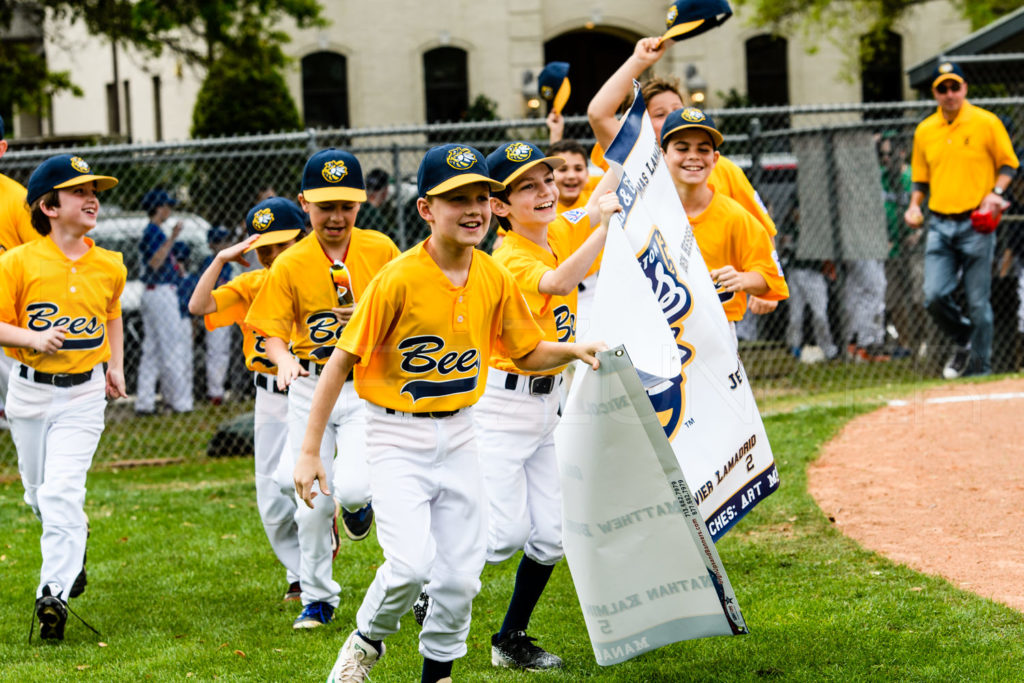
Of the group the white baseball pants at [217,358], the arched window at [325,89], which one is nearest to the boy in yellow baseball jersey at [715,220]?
the white baseball pants at [217,358]

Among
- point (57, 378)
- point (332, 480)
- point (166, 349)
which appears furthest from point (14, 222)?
point (166, 349)

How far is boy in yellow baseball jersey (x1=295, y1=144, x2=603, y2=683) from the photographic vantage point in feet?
14.0

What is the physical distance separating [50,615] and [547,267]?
A: 8.90 feet

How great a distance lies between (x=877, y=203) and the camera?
11625 mm

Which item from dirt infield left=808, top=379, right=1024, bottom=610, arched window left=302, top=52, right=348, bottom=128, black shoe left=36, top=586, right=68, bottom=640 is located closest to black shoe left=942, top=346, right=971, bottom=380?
dirt infield left=808, top=379, right=1024, bottom=610

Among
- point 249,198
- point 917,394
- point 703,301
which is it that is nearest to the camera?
point 703,301

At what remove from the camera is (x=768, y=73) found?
27922 millimetres

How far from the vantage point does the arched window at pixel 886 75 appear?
27.8 metres

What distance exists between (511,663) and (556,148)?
10.1 feet

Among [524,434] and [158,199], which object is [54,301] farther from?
[158,199]

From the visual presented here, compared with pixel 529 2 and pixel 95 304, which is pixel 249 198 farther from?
pixel 529 2

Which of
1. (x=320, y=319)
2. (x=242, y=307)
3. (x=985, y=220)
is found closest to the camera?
(x=320, y=319)

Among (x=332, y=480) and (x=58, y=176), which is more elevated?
(x=58, y=176)

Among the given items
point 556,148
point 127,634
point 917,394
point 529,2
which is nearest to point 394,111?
point 529,2
